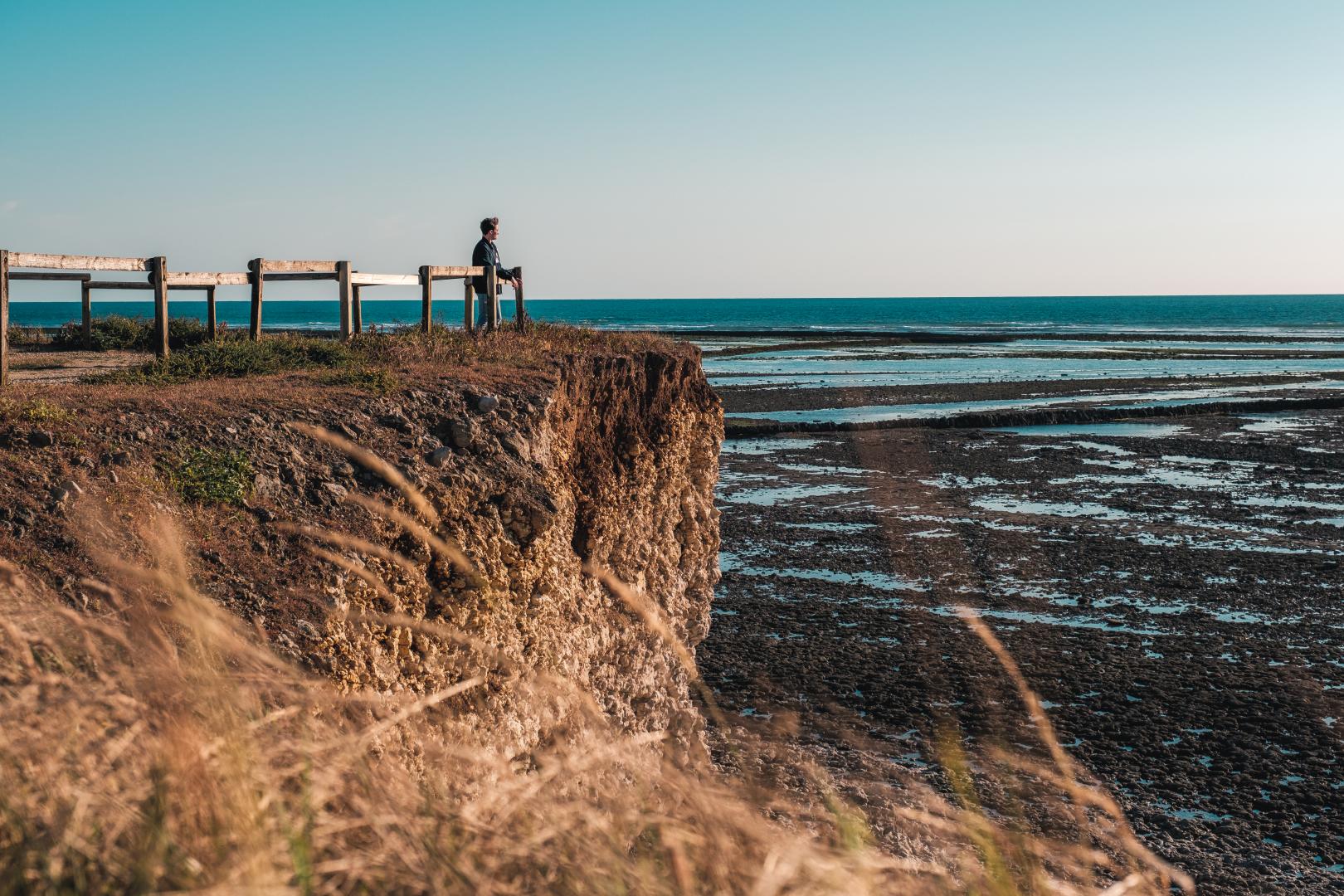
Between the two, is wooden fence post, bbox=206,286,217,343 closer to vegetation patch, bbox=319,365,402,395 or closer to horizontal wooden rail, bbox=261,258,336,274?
horizontal wooden rail, bbox=261,258,336,274

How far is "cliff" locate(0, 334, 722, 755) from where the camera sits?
20.8 ft

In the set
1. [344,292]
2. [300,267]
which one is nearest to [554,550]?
[344,292]

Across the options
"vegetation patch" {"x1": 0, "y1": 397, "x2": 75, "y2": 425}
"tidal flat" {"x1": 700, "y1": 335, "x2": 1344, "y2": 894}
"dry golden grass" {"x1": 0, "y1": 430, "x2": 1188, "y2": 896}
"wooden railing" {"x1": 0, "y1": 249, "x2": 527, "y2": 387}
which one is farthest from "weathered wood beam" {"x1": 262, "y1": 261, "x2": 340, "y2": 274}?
"dry golden grass" {"x1": 0, "y1": 430, "x2": 1188, "y2": 896}

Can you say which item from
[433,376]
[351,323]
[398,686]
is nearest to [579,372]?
[433,376]

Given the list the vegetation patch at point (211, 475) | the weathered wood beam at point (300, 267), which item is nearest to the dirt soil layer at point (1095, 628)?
the weathered wood beam at point (300, 267)

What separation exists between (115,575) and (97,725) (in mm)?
3105

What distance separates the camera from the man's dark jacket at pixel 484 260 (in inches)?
618

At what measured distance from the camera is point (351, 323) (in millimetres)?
14117

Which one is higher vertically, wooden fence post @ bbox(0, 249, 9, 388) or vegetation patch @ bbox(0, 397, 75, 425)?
wooden fence post @ bbox(0, 249, 9, 388)

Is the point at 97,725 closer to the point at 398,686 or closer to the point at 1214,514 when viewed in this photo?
the point at 398,686

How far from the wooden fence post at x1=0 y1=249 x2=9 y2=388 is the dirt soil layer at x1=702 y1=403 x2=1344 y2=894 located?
8.71 m

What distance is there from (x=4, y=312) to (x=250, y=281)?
333 cm

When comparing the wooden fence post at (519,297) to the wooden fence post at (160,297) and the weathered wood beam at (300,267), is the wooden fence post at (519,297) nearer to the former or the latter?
the weathered wood beam at (300,267)

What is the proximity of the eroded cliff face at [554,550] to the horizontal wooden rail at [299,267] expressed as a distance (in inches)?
154
